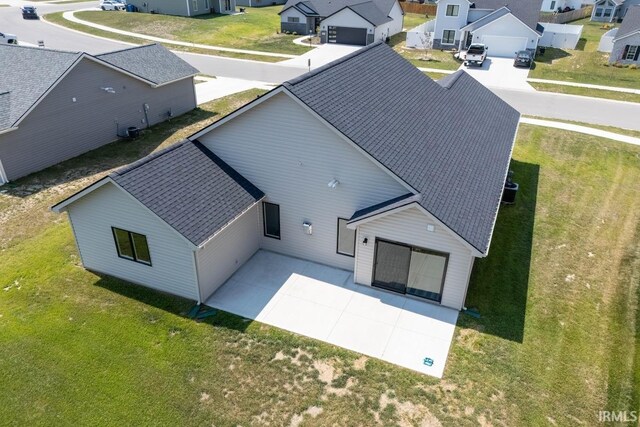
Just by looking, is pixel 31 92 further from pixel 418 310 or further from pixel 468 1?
pixel 468 1

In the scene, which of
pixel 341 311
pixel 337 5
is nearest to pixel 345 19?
pixel 337 5

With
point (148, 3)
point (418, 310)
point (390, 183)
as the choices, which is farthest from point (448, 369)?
point (148, 3)

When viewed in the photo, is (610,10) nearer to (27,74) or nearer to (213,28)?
(213,28)

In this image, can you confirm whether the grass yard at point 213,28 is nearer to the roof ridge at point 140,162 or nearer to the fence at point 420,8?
the fence at point 420,8

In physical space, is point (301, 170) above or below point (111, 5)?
below

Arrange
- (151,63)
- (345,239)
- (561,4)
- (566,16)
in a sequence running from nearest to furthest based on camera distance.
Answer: (345,239) → (151,63) → (566,16) → (561,4)

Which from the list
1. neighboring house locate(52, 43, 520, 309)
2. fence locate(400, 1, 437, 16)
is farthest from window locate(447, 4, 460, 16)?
neighboring house locate(52, 43, 520, 309)

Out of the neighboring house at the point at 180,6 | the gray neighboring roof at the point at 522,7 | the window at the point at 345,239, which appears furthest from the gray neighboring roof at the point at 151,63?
the gray neighboring roof at the point at 522,7
